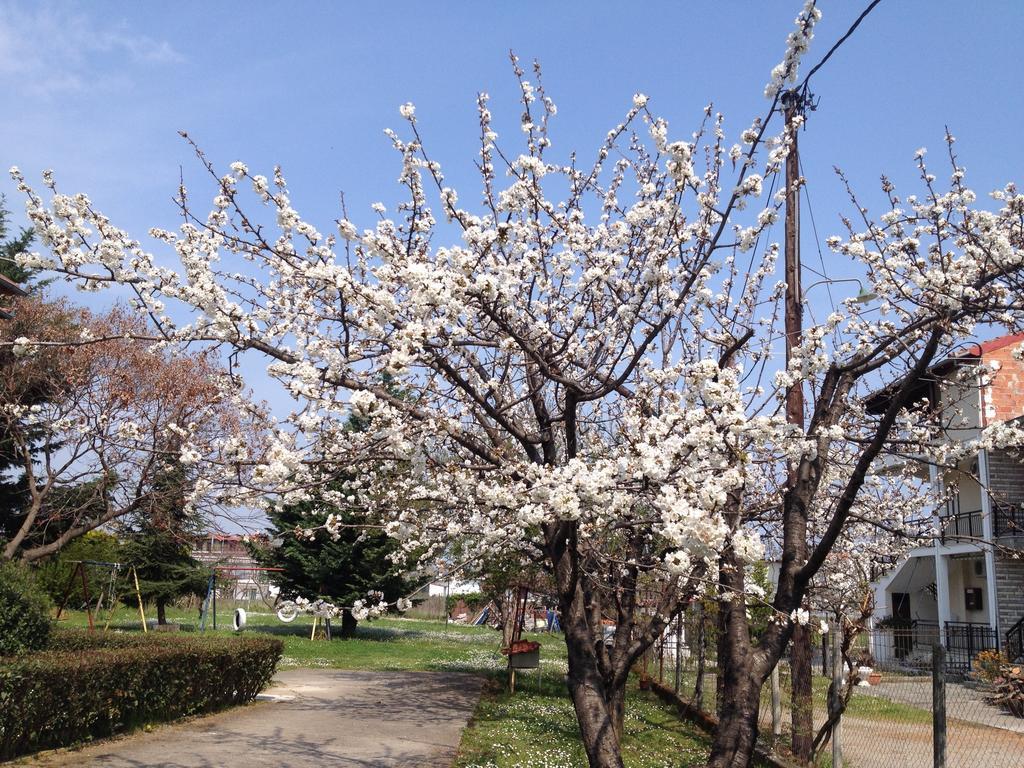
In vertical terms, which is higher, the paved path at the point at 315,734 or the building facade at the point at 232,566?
the building facade at the point at 232,566

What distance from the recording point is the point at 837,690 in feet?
25.8

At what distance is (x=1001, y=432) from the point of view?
197 inches

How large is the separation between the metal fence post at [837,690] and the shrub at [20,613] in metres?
8.09

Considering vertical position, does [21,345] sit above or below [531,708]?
above

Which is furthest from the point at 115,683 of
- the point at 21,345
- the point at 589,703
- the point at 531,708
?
the point at 589,703

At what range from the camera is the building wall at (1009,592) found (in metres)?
18.5

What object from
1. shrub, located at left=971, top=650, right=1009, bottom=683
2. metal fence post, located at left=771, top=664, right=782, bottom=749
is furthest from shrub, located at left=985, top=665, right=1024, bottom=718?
metal fence post, located at left=771, top=664, right=782, bottom=749

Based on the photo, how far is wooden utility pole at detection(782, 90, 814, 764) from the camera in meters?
5.79

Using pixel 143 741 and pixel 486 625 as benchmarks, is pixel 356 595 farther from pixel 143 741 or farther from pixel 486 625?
pixel 486 625

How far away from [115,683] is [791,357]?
7363mm

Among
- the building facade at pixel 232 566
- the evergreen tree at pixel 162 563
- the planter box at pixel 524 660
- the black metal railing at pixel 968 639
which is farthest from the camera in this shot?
the building facade at pixel 232 566

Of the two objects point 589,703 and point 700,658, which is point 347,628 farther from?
point 589,703

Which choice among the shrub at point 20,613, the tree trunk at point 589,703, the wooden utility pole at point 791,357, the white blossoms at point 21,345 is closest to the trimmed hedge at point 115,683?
the shrub at point 20,613

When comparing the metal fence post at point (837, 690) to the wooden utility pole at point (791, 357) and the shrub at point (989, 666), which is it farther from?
the shrub at point (989, 666)
